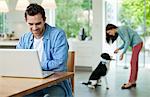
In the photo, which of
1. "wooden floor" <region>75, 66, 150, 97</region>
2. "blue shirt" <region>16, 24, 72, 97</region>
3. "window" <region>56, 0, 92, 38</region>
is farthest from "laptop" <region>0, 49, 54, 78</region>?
"window" <region>56, 0, 92, 38</region>

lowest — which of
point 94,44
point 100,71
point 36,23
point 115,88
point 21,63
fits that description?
point 115,88

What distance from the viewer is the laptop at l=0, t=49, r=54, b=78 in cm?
209

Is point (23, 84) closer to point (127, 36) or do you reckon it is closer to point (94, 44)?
point (127, 36)

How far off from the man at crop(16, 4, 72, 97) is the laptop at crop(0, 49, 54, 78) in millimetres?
190

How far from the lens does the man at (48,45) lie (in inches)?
92.0

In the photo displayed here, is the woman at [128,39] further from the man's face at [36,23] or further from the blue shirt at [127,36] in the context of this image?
the man's face at [36,23]

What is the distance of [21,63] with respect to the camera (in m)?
2.14

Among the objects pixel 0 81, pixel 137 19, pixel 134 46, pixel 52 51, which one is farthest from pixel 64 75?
pixel 137 19

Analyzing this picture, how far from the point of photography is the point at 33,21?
2332 mm

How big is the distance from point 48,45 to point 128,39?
331 centimetres

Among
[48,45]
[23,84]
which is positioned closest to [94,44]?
[48,45]

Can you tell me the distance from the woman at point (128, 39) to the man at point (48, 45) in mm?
3192

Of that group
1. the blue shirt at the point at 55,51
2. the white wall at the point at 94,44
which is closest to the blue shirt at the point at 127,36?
the white wall at the point at 94,44

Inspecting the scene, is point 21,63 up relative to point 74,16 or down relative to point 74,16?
down
